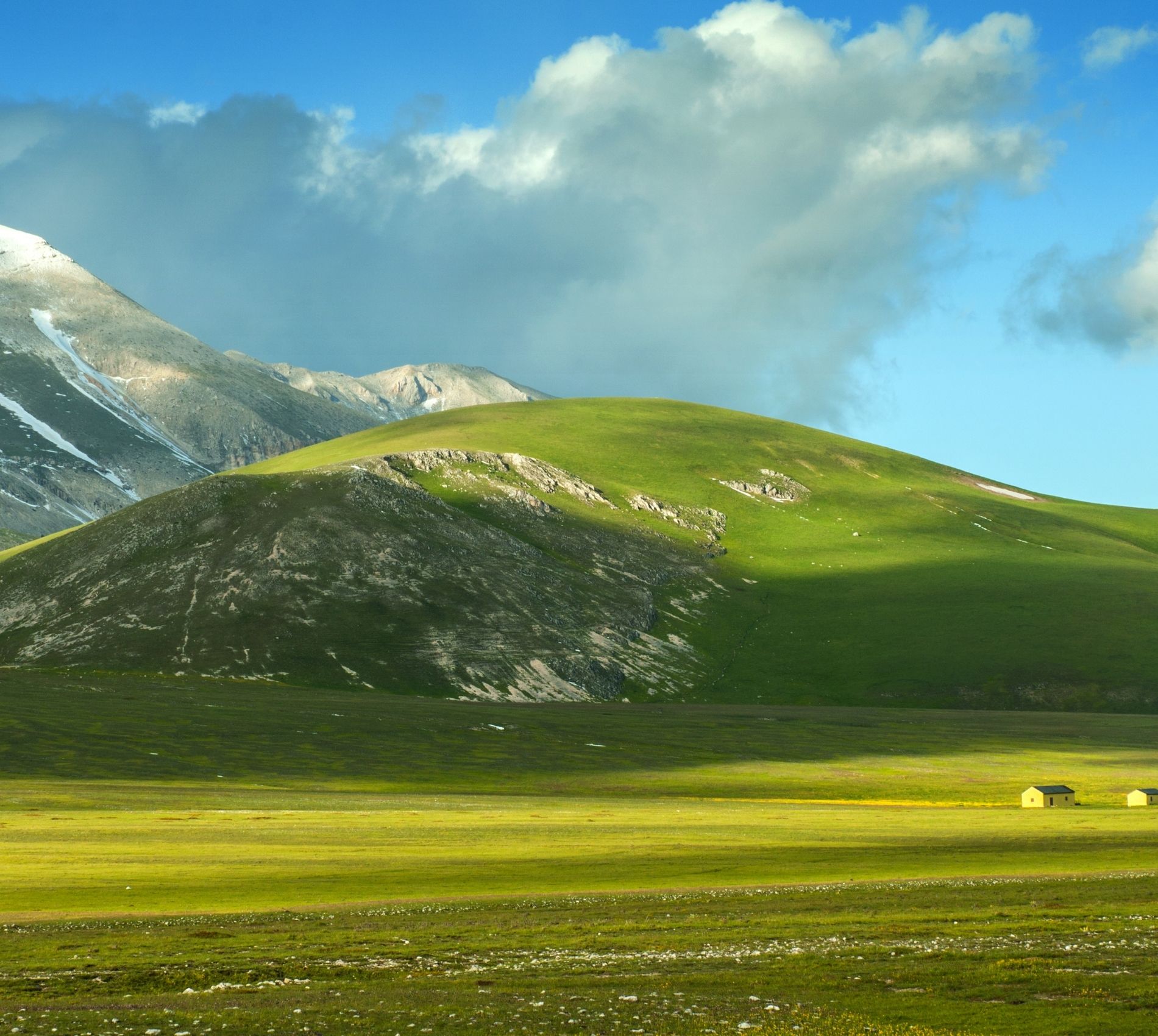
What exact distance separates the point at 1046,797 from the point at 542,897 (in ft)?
215

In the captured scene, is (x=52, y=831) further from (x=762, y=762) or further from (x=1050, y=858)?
(x=762, y=762)

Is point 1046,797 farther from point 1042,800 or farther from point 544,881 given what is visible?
point 544,881

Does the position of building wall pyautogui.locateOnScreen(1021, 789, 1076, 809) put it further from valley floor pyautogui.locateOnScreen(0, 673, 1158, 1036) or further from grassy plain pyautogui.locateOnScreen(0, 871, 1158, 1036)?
grassy plain pyautogui.locateOnScreen(0, 871, 1158, 1036)

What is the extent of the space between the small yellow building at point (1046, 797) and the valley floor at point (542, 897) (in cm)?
156

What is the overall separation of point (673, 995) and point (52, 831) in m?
44.3

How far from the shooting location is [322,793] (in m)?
90.5

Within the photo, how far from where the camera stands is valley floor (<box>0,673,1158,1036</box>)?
2572 cm

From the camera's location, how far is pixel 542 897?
42562mm

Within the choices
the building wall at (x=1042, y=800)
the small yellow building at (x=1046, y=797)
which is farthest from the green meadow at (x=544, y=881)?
the small yellow building at (x=1046, y=797)

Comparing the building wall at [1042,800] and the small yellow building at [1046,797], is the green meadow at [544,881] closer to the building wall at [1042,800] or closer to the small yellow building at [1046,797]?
the building wall at [1042,800]

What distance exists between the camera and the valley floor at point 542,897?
84.4ft

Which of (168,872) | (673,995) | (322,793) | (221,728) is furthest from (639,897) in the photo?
(221,728)

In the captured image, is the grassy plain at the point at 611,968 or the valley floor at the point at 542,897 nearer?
the grassy plain at the point at 611,968

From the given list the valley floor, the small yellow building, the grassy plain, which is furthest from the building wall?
the grassy plain
